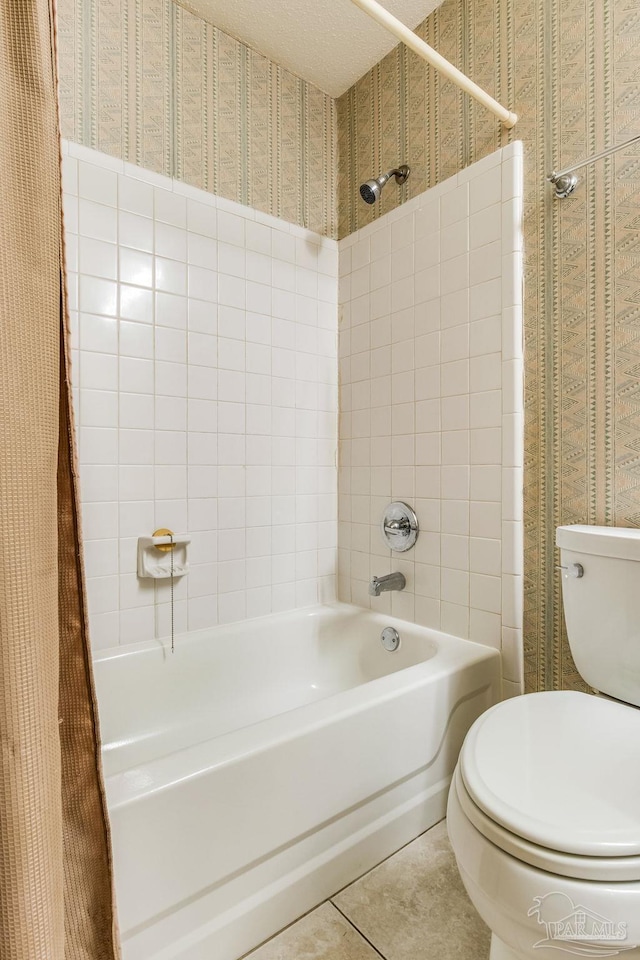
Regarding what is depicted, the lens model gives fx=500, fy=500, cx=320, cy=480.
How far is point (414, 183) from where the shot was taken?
1731mm

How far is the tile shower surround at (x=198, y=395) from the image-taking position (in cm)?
146

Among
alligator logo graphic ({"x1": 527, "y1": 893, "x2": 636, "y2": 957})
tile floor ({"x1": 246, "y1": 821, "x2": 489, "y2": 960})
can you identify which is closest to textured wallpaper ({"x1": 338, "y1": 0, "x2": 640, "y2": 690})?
tile floor ({"x1": 246, "y1": 821, "x2": 489, "y2": 960})

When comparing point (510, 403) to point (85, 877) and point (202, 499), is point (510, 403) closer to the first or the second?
point (202, 499)

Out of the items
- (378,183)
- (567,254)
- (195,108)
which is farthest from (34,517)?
(195,108)

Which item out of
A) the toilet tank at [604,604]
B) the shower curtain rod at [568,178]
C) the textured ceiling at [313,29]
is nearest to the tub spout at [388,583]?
the toilet tank at [604,604]

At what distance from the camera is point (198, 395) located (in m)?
1.65

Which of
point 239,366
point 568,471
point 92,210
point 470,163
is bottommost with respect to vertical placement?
point 568,471

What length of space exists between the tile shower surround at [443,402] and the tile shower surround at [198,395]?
161 mm

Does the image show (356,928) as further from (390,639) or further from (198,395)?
(198,395)

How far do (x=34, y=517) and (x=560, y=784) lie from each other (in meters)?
0.86

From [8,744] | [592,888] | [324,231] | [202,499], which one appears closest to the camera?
[8,744]

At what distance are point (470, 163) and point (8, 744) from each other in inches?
71.4

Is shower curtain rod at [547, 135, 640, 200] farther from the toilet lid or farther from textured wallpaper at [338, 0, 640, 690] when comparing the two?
the toilet lid

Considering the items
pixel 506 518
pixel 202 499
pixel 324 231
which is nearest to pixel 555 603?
pixel 506 518
